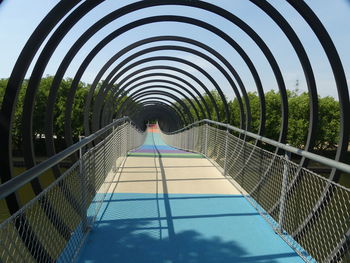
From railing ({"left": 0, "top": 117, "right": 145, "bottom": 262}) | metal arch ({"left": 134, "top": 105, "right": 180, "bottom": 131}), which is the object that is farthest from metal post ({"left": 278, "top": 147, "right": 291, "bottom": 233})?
metal arch ({"left": 134, "top": 105, "right": 180, "bottom": 131})

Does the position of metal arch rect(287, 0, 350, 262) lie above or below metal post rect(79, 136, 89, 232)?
above

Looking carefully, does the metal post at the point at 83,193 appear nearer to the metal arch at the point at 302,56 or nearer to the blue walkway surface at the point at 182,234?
the blue walkway surface at the point at 182,234

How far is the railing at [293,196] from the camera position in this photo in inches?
116

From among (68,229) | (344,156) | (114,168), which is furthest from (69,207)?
(344,156)

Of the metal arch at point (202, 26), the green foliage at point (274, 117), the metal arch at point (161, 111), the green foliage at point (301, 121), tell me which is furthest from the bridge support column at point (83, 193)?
the green foliage at point (301, 121)

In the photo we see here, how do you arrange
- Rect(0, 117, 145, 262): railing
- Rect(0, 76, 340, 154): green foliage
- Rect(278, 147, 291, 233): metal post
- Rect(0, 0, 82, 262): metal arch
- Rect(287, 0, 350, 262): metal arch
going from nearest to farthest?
Rect(0, 117, 145, 262): railing, Rect(0, 0, 82, 262): metal arch, Rect(278, 147, 291, 233): metal post, Rect(287, 0, 350, 262): metal arch, Rect(0, 76, 340, 154): green foliage

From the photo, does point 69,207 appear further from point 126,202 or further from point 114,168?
point 114,168

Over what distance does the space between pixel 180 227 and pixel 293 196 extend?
4.49ft

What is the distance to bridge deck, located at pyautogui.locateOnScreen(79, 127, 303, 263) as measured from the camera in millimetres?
2934

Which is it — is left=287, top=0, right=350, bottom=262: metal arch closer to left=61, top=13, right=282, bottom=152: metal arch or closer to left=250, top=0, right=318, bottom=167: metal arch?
left=250, top=0, right=318, bottom=167: metal arch

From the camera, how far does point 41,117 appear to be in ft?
100

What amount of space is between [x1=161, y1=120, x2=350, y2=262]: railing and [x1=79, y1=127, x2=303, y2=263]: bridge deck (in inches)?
7.3

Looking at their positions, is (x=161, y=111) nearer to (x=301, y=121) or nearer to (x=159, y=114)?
(x=159, y=114)

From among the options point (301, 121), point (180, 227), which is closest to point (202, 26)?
point (180, 227)
